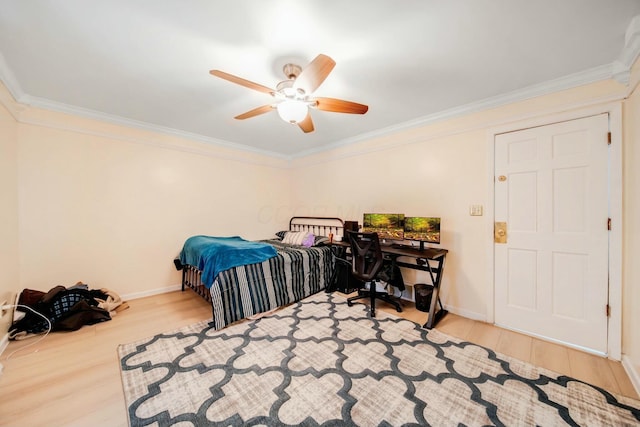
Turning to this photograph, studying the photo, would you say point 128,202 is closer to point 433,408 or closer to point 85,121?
point 85,121

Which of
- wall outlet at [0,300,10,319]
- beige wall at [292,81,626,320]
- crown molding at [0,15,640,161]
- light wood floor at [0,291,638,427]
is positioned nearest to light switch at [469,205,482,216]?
beige wall at [292,81,626,320]

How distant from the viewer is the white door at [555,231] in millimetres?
2031

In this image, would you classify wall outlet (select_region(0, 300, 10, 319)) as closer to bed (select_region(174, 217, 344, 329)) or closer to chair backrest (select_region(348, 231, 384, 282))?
bed (select_region(174, 217, 344, 329))

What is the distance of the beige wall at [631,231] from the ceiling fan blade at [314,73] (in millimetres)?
2352

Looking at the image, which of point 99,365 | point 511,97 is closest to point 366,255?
point 511,97

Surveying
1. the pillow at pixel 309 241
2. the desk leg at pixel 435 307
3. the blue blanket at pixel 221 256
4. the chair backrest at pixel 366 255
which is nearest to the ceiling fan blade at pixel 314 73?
the chair backrest at pixel 366 255

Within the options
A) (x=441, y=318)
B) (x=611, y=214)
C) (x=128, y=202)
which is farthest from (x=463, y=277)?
(x=128, y=202)

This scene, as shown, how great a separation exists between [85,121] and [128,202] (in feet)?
3.61

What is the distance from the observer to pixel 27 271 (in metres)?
2.57

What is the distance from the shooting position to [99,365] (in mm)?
1854

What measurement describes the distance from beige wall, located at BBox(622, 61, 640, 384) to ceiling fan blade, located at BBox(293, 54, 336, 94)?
2352 millimetres

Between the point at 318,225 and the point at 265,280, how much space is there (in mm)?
1949

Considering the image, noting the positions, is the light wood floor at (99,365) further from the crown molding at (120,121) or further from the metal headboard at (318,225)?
the crown molding at (120,121)

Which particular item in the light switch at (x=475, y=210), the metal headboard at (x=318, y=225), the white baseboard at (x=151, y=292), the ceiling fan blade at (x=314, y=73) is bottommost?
the white baseboard at (x=151, y=292)
